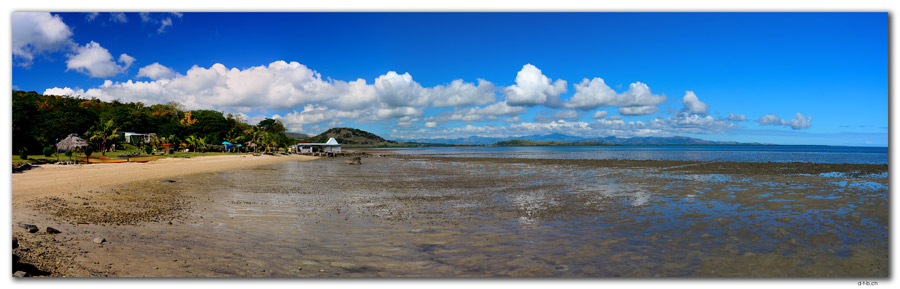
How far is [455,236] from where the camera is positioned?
936cm

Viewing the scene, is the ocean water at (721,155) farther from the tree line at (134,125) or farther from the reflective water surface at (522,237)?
the tree line at (134,125)

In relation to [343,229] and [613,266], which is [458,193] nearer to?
[343,229]

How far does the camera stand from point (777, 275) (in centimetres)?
666

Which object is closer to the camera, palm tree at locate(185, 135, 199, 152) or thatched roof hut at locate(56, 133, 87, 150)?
thatched roof hut at locate(56, 133, 87, 150)

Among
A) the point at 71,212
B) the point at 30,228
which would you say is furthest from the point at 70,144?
the point at 30,228

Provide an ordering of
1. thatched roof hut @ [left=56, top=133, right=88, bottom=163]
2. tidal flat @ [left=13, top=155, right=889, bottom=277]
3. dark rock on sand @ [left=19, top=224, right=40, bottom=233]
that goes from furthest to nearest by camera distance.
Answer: thatched roof hut @ [left=56, top=133, right=88, bottom=163] < dark rock on sand @ [left=19, top=224, right=40, bottom=233] < tidal flat @ [left=13, top=155, right=889, bottom=277]

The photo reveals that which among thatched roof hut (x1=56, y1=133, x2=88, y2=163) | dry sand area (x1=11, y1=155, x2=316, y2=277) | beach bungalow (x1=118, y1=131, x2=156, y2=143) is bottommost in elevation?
dry sand area (x1=11, y1=155, x2=316, y2=277)

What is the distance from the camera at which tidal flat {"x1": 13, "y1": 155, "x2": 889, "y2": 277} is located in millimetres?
6801

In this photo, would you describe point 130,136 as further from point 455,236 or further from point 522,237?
point 522,237

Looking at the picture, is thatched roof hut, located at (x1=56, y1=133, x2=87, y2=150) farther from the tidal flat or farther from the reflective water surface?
the reflective water surface

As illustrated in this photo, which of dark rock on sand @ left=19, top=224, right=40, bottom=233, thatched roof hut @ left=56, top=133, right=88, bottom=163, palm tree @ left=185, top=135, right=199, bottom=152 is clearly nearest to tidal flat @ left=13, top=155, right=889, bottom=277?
dark rock on sand @ left=19, top=224, right=40, bottom=233

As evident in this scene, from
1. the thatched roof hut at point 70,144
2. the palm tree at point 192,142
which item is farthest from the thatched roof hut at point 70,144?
the palm tree at point 192,142

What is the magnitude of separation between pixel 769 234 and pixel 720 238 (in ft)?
4.88

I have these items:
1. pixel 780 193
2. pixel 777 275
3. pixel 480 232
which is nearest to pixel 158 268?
pixel 480 232
